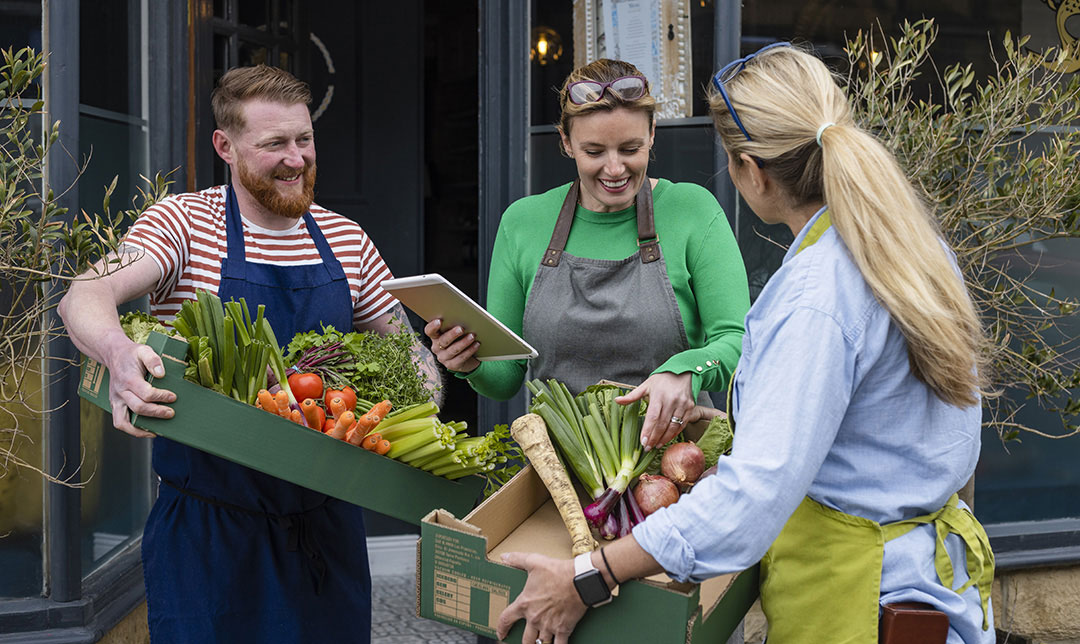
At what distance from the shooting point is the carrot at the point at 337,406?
1.98 metres

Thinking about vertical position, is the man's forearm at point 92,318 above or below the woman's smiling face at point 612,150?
below

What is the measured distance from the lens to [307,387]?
205 centimetres

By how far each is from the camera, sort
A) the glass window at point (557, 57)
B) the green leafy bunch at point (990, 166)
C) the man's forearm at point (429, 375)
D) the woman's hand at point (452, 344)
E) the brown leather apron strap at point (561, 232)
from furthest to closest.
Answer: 1. the glass window at point (557, 57)
2. the green leafy bunch at point (990, 166)
3. the brown leather apron strap at point (561, 232)
4. the man's forearm at point (429, 375)
5. the woman's hand at point (452, 344)

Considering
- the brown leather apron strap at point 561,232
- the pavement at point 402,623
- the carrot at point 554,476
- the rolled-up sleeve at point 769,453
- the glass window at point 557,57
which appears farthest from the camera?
the pavement at point 402,623

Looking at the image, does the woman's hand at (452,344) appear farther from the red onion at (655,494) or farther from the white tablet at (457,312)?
the red onion at (655,494)

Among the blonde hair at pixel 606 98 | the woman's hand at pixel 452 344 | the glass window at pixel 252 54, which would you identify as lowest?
the woman's hand at pixel 452 344

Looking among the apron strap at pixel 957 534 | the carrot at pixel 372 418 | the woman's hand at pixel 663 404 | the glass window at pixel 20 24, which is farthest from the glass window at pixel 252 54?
the apron strap at pixel 957 534

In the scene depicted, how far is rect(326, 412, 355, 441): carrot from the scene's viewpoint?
1.88 meters

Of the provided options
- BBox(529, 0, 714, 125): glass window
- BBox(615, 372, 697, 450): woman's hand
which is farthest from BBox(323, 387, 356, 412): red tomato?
BBox(529, 0, 714, 125): glass window

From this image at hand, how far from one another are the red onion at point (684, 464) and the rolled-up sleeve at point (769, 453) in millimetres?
440

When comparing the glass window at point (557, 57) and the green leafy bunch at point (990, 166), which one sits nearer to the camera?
the green leafy bunch at point (990, 166)

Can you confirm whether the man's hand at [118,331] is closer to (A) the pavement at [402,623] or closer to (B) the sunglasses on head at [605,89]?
(B) the sunglasses on head at [605,89]

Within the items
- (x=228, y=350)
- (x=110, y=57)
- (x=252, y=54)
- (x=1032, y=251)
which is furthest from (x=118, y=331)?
(x=1032, y=251)

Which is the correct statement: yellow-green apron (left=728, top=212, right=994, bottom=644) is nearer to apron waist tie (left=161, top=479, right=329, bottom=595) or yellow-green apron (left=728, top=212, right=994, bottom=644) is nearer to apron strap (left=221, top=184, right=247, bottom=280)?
apron waist tie (left=161, top=479, right=329, bottom=595)
